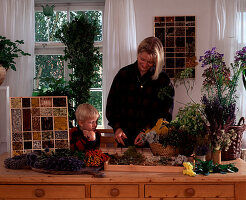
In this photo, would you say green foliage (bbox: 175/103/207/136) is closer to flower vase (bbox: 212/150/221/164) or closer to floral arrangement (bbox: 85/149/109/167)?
flower vase (bbox: 212/150/221/164)

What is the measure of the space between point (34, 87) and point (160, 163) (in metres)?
3.12

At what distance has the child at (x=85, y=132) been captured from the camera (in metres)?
2.34

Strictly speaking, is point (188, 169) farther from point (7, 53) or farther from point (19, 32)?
point (19, 32)

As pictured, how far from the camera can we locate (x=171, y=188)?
6.12 feet

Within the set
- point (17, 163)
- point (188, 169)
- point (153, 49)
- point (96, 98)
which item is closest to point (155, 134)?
point (188, 169)

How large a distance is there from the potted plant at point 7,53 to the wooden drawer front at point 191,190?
2.44 m

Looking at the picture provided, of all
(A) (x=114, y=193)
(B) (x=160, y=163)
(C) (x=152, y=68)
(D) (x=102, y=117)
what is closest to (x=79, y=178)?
(A) (x=114, y=193)

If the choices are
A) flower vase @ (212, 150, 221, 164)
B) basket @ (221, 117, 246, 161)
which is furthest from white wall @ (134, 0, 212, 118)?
flower vase @ (212, 150, 221, 164)

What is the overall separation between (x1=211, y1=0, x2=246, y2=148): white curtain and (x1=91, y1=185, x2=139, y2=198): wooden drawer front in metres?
2.81

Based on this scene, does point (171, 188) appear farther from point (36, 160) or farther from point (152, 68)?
point (152, 68)

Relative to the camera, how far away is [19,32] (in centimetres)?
433

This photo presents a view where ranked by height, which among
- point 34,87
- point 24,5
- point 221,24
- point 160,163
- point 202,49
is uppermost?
point 24,5

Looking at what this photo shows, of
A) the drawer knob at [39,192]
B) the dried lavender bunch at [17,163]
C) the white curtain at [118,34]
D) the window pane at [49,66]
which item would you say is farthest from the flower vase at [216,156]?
the window pane at [49,66]

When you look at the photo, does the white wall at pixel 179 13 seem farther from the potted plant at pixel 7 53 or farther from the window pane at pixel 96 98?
the potted plant at pixel 7 53
